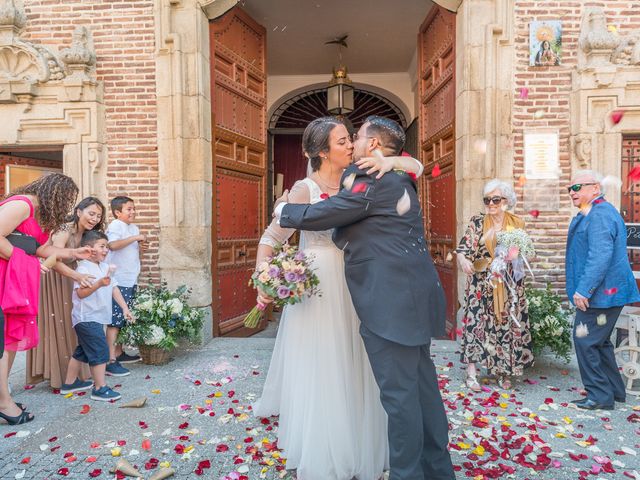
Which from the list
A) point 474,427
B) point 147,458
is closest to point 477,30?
point 474,427

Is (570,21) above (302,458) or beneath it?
above

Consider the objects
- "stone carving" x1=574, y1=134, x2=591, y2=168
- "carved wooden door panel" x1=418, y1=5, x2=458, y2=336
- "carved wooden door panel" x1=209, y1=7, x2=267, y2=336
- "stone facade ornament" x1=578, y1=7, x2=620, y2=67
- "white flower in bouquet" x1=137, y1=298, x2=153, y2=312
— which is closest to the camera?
"white flower in bouquet" x1=137, y1=298, x2=153, y2=312

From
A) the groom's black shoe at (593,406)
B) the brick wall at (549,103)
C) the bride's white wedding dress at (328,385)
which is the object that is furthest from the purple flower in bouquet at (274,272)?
the brick wall at (549,103)

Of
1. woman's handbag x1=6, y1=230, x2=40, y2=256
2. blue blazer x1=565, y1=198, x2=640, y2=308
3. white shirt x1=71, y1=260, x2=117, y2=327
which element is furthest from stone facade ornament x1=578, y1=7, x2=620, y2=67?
woman's handbag x1=6, y1=230, x2=40, y2=256

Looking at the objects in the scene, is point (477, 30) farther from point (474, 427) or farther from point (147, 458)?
point (147, 458)

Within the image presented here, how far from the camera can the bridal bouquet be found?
8.76 ft

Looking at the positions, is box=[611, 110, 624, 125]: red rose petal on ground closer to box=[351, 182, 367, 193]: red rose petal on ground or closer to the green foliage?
the green foliage

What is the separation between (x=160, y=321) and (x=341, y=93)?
19.8 ft

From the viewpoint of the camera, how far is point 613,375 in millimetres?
4086

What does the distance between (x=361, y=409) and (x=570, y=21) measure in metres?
5.53

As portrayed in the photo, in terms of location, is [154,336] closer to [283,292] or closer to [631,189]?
[283,292]

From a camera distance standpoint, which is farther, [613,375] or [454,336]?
[454,336]

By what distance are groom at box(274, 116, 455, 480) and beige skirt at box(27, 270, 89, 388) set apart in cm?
303

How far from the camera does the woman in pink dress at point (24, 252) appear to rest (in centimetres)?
338
